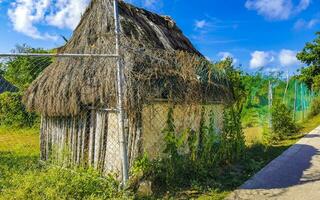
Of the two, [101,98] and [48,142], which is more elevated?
[101,98]

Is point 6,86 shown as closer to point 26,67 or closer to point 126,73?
point 26,67

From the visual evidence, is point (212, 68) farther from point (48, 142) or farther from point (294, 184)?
point (48, 142)

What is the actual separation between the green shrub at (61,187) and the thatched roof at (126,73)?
1.48 m

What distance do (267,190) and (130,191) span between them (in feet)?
8.62

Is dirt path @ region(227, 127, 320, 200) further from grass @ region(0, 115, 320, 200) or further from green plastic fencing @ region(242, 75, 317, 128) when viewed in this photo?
green plastic fencing @ region(242, 75, 317, 128)

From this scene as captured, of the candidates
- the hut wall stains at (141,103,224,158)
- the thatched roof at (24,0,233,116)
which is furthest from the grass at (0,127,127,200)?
the thatched roof at (24,0,233,116)

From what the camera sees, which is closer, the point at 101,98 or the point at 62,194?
the point at 62,194

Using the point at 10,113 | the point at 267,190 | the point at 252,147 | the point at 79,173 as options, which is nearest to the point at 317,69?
the point at 252,147

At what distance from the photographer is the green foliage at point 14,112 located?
1859cm

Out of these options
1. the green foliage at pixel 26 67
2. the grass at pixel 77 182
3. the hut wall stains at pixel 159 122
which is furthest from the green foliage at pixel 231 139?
the green foliage at pixel 26 67

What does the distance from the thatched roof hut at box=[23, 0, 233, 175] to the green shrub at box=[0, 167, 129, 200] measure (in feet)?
2.87

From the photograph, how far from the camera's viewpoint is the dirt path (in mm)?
6523

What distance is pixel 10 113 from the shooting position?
19.1 metres

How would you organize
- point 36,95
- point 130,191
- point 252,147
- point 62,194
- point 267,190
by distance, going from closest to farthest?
point 62,194 < point 130,191 < point 267,190 < point 36,95 < point 252,147
